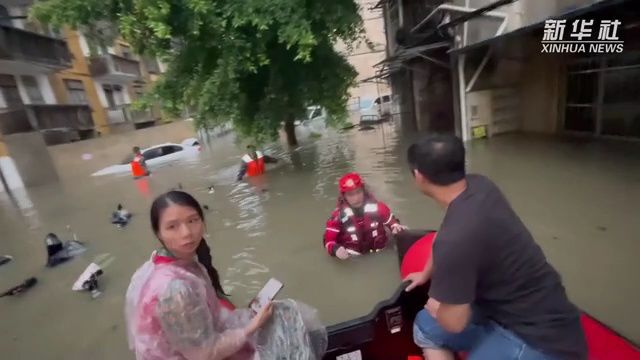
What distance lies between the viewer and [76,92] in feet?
A: 58.5

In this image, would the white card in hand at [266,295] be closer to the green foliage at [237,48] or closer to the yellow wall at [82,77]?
the green foliage at [237,48]

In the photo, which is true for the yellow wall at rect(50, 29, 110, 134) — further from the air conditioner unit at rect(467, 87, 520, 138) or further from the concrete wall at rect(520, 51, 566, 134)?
the concrete wall at rect(520, 51, 566, 134)

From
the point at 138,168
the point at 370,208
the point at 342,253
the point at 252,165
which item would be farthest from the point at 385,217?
the point at 138,168

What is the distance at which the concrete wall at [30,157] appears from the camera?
39.1ft

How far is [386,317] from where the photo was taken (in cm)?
210

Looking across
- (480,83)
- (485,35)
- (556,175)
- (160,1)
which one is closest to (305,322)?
(556,175)

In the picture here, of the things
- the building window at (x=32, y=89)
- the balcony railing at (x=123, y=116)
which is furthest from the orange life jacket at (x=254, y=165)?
the balcony railing at (x=123, y=116)

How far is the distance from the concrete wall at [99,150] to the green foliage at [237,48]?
17.7 ft

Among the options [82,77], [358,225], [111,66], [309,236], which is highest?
[111,66]

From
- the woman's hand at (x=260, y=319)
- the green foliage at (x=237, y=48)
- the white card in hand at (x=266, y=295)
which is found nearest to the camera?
the woman's hand at (x=260, y=319)

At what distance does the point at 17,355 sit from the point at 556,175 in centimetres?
755

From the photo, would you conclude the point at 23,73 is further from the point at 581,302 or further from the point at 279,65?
the point at 581,302

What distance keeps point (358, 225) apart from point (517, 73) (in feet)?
28.3

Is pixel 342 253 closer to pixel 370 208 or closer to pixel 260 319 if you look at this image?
pixel 370 208
